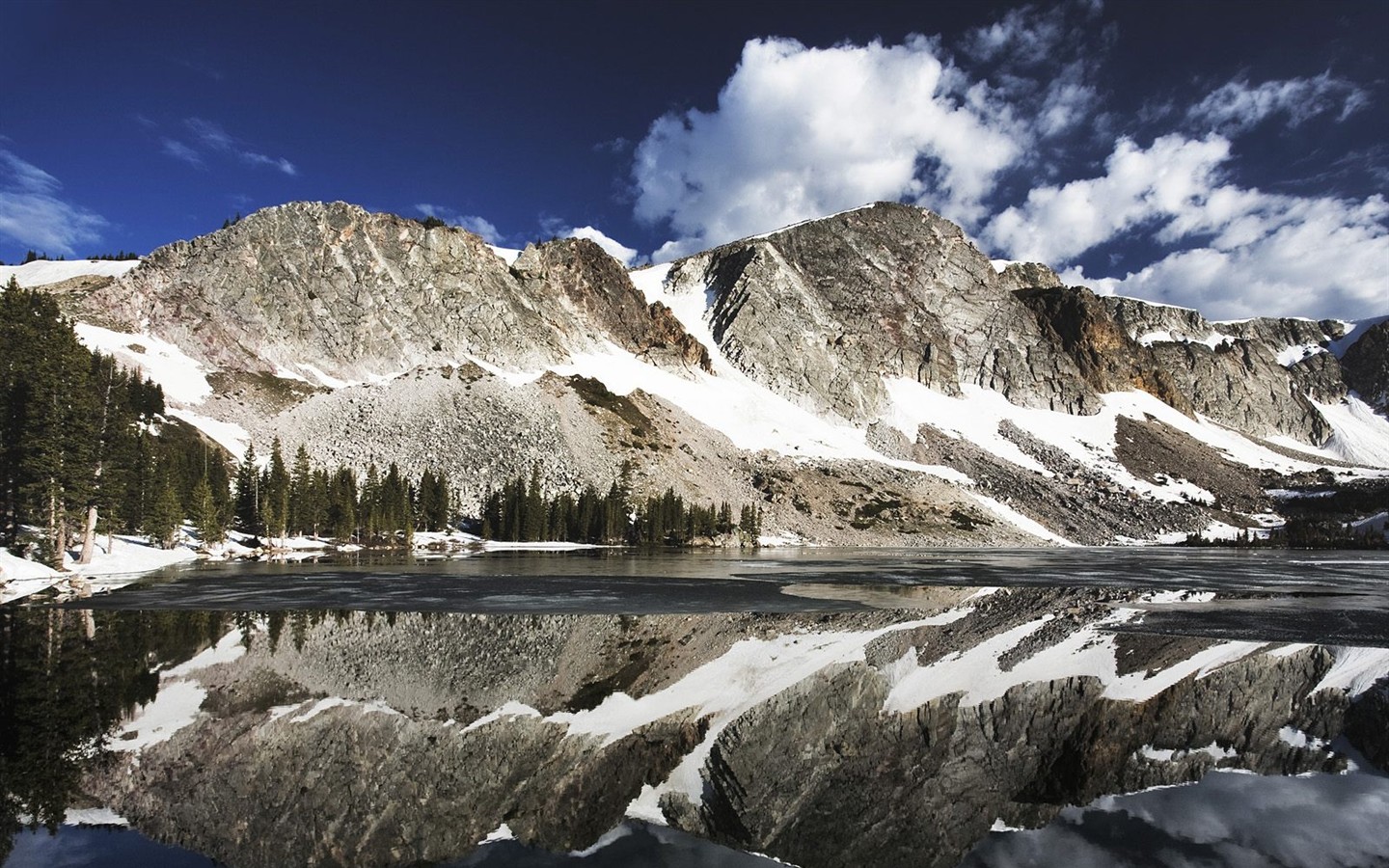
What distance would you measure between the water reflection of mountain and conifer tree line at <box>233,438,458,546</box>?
62955 millimetres

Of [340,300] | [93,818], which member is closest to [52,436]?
[93,818]

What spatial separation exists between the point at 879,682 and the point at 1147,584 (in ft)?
125

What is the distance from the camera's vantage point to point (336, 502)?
8900 centimetres

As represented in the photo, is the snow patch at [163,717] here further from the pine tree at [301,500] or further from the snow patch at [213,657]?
the pine tree at [301,500]

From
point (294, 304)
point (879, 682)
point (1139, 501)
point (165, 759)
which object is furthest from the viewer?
point (1139, 501)

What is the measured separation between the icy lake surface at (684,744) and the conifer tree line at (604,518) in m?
77.0

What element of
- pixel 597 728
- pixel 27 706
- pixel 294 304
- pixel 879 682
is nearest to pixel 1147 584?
pixel 879 682

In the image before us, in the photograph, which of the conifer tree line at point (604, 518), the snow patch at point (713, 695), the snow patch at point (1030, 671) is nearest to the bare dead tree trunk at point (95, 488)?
the snow patch at point (713, 695)

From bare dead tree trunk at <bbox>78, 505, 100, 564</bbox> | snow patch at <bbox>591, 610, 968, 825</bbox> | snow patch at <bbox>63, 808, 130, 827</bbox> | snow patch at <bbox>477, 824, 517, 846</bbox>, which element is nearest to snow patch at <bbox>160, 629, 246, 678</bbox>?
snow patch at <bbox>63, 808, 130, 827</bbox>

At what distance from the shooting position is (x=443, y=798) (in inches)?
Result: 375

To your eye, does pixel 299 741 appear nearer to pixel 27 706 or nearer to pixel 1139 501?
pixel 27 706

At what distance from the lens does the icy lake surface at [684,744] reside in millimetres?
8508

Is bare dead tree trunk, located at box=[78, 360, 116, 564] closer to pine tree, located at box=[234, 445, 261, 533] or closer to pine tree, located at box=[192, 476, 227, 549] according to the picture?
pine tree, located at box=[192, 476, 227, 549]

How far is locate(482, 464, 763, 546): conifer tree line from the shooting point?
101 meters
